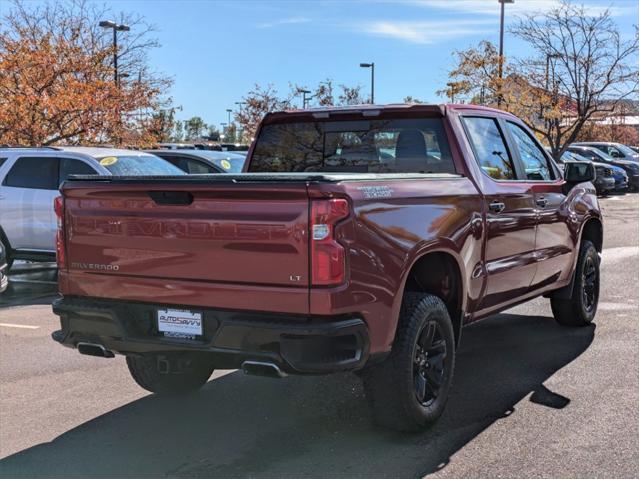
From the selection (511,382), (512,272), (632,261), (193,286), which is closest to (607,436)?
(511,382)

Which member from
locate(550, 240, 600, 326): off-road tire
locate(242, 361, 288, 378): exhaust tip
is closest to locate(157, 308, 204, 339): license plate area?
locate(242, 361, 288, 378): exhaust tip

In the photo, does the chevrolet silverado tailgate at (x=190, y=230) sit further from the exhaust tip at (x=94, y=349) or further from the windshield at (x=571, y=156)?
the windshield at (x=571, y=156)

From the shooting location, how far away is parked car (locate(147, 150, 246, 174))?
12.7 meters

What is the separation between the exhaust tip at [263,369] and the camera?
3.57m

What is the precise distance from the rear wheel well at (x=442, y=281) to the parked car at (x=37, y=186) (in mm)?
6009

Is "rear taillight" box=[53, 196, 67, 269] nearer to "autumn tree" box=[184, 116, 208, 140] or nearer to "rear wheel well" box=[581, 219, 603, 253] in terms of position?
"rear wheel well" box=[581, 219, 603, 253]

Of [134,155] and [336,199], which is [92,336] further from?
[134,155]

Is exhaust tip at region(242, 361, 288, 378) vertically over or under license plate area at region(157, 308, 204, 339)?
under

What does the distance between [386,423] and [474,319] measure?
115 centimetres

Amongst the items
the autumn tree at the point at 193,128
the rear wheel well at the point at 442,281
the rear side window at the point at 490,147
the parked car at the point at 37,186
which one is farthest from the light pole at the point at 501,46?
the autumn tree at the point at 193,128

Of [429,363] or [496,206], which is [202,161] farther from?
[429,363]

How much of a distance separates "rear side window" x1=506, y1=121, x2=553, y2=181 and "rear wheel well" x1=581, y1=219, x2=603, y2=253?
101cm

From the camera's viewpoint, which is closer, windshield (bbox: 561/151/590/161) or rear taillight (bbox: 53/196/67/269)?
rear taillight (bbox: 53/196/67/269)

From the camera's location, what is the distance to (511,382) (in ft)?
17.2
